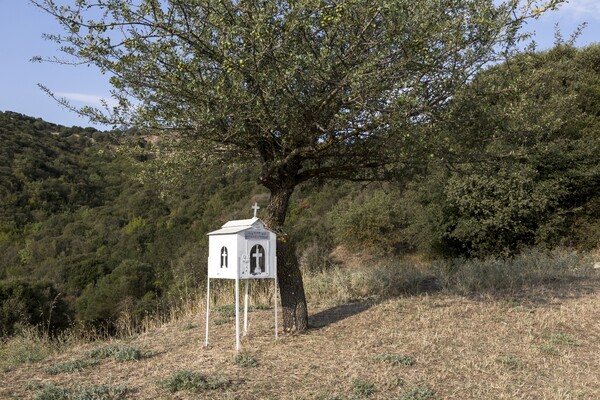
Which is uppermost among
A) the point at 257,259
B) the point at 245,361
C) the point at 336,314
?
the point at 257,259

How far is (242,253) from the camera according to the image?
22.1ft

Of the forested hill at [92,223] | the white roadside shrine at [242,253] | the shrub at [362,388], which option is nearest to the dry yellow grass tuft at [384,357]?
the shrub at [362,388]

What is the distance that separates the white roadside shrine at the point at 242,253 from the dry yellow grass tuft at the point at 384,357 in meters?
0.91

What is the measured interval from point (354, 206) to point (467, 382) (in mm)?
18927

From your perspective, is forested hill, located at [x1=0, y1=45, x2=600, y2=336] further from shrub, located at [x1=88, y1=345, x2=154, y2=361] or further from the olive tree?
shrub, located at [x1=88, y1=345, x2=154, y2=361]

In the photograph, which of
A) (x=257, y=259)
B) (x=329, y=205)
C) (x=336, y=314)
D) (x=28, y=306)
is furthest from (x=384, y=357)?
(x=329, y=205)

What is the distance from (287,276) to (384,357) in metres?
1.98

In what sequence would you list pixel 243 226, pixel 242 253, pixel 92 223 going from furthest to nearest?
pixel 92 223
pixel 243 226
pixel 242 253

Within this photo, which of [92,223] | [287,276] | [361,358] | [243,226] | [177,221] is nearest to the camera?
[361,358]

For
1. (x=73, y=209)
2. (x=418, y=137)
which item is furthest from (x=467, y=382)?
(x=73, y=209)

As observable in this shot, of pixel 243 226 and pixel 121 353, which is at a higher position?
pixel 243 226

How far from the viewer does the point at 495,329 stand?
7.90m

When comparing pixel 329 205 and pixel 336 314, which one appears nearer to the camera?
pixel 336 314

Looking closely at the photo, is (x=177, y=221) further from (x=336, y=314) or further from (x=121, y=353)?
(x=121, y=353)
